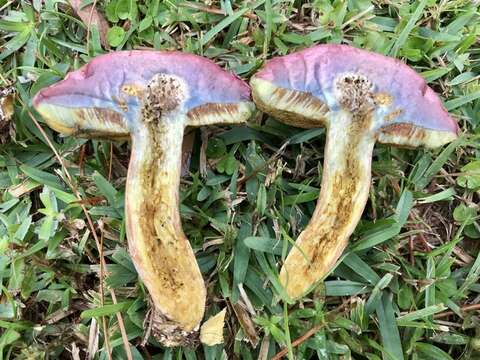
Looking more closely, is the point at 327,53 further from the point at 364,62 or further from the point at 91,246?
the point at 91,246

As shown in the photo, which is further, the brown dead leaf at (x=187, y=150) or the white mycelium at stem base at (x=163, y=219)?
the brown dead leaf at (x=187, y=150)

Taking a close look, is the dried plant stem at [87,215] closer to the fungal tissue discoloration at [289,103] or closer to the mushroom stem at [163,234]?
the mushroom stem at [163,234]

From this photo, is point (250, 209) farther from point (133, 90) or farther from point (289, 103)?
point (133, 90)

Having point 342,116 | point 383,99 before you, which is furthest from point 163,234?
point 383,99

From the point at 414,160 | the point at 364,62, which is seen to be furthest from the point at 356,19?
the point at 414,160

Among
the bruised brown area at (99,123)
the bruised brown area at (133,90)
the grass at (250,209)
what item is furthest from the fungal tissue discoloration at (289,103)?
the bruised brown area at (99,123)

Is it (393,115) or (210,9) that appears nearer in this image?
(393,115)
